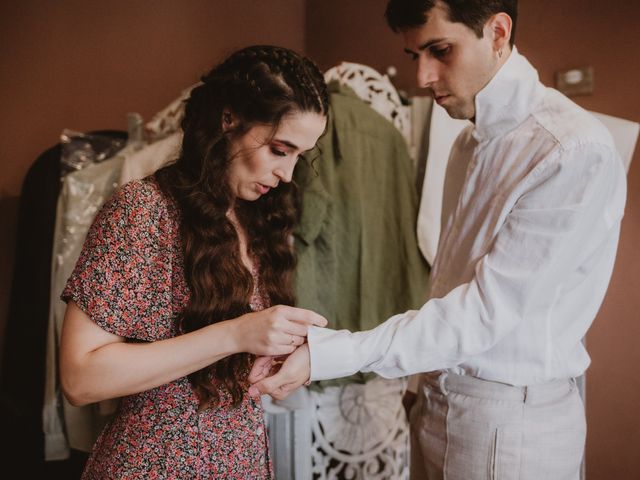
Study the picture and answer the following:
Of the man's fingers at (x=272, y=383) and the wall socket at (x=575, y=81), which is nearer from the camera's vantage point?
the man's fingers at (x=272, y=383)

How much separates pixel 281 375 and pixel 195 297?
0.69 feet

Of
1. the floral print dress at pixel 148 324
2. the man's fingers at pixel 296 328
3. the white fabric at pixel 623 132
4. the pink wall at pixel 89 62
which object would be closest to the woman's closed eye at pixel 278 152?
the floral print dress at pixel 148 324

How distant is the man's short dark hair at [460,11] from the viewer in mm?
1114

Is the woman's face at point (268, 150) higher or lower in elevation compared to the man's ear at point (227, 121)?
lower

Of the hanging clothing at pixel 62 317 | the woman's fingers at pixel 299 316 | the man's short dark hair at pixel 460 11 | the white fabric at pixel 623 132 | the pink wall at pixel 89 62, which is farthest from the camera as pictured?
the pink wall at pixel 89 62

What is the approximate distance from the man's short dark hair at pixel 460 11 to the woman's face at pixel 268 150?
286mm

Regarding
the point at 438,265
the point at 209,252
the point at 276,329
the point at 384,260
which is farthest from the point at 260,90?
Result: the point at 384,260

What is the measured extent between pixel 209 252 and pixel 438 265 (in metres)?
0.52

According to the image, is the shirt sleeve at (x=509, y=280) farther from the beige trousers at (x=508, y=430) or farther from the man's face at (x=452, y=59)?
the man's face at (x=452, y=59)

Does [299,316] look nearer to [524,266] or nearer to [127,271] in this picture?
[127,271]

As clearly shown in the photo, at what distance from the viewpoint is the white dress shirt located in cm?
100

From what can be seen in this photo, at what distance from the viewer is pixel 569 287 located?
107cm

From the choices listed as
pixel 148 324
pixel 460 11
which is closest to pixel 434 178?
pixel 460 11

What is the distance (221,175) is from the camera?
1086 mm
